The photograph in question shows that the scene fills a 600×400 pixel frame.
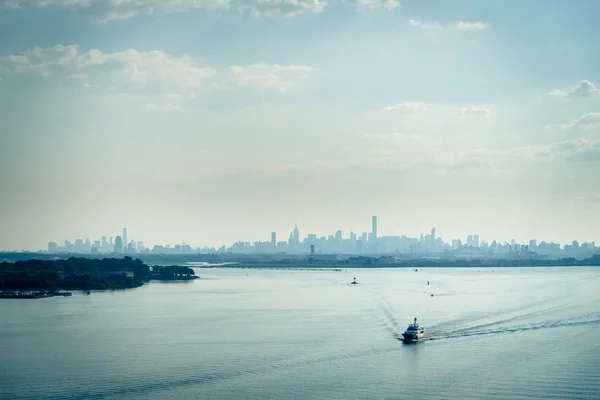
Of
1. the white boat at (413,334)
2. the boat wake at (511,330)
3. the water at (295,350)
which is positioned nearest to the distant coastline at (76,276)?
the water at (295,350)

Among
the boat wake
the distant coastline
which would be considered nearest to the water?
the boat wake

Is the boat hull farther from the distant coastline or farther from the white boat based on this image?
the distant coastline

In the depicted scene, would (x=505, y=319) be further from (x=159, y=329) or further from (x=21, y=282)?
(x=21, y=282)

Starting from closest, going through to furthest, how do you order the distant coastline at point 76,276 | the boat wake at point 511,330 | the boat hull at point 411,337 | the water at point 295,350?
the water at point 295,350 < the boat hull at point 411,337 < the boat wake at point 511,330 < the distant coastline at point 76,276

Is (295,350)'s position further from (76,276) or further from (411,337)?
(76,276)

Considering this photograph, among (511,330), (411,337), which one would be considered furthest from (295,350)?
(511,330)

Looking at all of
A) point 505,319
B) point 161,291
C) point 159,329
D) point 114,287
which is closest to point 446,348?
point 505,319

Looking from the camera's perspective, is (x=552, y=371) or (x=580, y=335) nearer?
(x=552, y=371)

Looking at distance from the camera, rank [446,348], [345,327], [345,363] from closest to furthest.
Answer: [345,363] < [446,348] < [345,327]

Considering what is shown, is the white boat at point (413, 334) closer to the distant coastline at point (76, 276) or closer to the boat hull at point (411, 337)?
Answer: the boat hull at point (411, 337)
